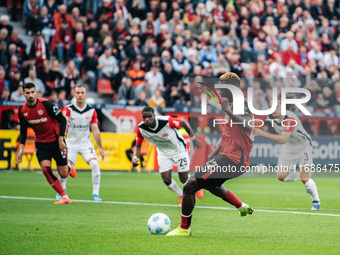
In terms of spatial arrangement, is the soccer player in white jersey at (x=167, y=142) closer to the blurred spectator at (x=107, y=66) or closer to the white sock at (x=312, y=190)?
the white sock at (x=312, y=190)

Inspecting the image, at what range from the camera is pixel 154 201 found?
47.2ft

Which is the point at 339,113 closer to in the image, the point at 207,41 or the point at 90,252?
the point at 207,41

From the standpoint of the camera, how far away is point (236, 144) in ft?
30.1

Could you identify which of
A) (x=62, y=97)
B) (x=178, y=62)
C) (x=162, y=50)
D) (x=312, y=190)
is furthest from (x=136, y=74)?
(x=312, y=190)

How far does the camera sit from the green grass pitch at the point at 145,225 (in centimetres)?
791

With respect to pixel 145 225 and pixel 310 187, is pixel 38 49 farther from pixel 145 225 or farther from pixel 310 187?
pixel 145 225

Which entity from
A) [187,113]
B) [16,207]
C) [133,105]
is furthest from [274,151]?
[16,207]

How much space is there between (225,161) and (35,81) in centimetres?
1398

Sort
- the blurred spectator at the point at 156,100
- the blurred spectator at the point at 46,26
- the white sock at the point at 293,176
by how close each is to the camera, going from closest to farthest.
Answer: the white sock at the point at 293,176 → the blurred spectator at the point at 156,100 → the blurred spectator at the point at 46,26

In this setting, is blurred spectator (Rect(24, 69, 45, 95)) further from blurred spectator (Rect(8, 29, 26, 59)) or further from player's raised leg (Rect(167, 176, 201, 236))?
player's raised leg (Rect(167, 176, 201, 236))

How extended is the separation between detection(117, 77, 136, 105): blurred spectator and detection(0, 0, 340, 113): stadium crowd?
36mm

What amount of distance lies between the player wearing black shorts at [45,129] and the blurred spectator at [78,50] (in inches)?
408

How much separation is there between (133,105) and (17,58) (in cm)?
436

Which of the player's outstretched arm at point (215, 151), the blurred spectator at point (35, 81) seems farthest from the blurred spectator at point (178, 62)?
the player's outstretched arm at point (215, 151)
